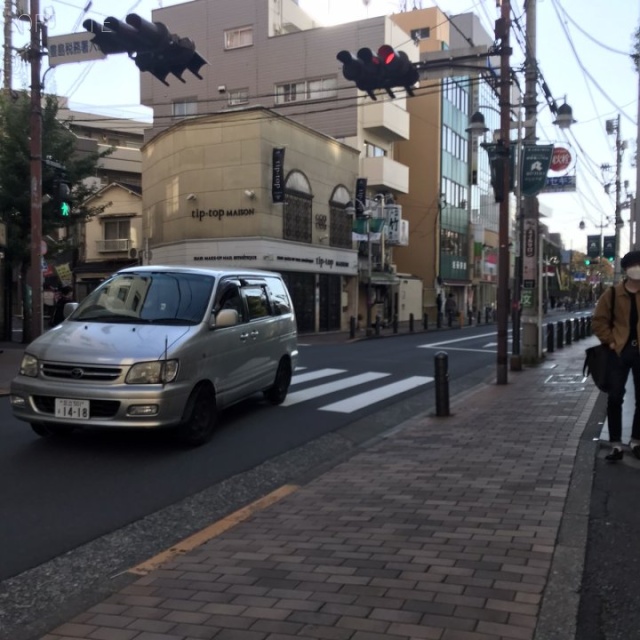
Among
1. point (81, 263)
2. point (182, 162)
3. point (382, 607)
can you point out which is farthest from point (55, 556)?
point (81, 263)

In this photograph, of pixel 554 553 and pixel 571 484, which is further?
pixel 571 484

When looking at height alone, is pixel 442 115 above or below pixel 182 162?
above

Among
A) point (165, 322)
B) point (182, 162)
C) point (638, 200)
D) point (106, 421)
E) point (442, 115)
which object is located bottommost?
point (106, 421)

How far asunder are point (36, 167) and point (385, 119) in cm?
2566

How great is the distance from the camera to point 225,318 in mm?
7762

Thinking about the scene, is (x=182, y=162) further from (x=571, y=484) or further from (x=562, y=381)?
(x=571, y=484)

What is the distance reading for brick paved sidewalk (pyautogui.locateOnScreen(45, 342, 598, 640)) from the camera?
10.8ft

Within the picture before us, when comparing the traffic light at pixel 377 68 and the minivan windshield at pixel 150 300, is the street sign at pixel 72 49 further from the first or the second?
the minivan windshield at pixel 150 300

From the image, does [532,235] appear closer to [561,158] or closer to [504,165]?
[504,165]

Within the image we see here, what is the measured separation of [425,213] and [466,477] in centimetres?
4259

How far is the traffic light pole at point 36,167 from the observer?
13770 millimetres

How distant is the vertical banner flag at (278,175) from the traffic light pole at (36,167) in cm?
1412

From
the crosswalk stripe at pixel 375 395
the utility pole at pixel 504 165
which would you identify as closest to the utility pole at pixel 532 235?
the utility pole at pixel 504 165

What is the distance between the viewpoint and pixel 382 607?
3469 mm
